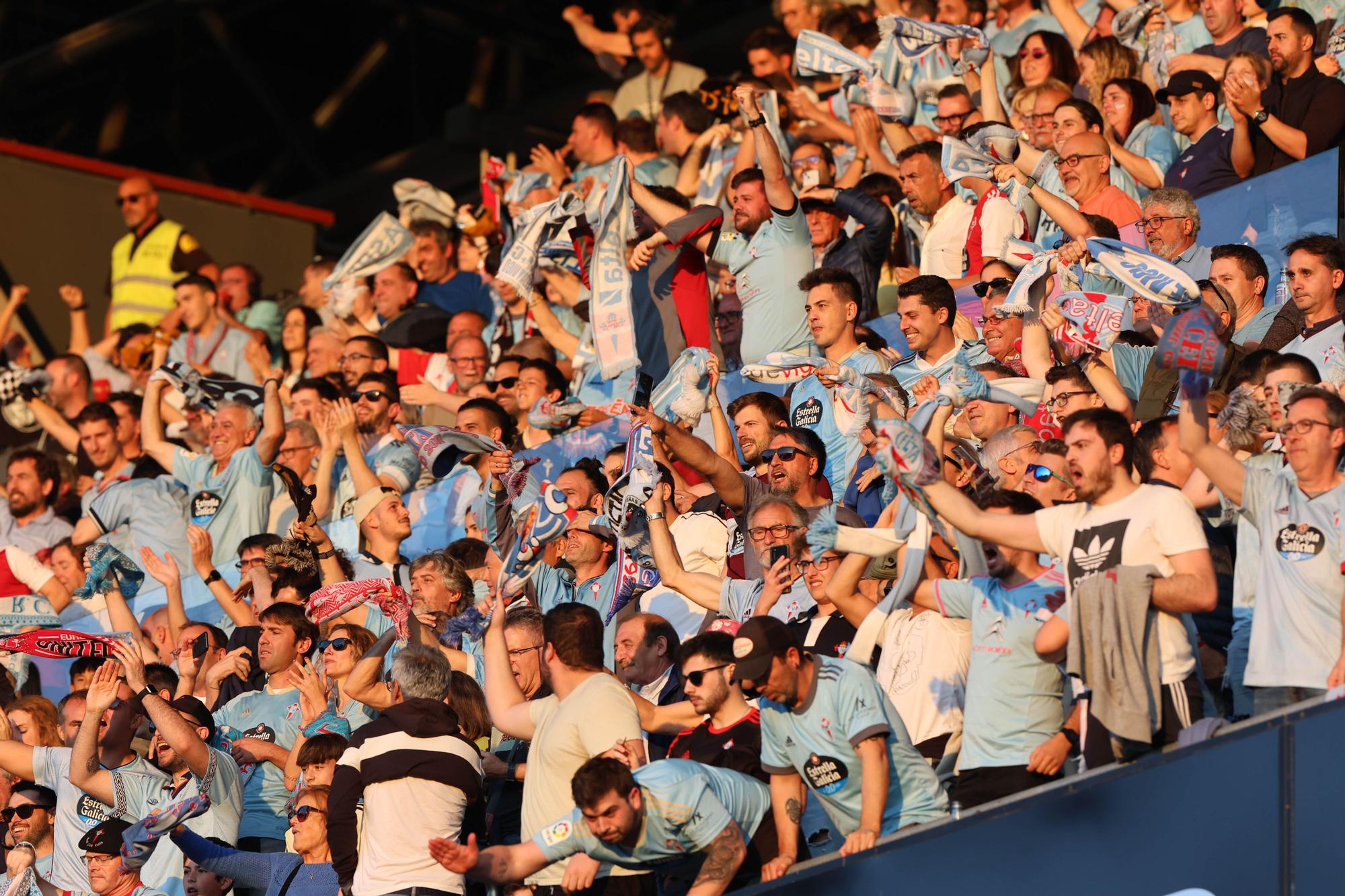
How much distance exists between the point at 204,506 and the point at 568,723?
15.7ft

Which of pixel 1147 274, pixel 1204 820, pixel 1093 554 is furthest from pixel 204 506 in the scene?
pixel 1204 820

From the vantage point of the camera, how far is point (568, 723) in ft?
20.9

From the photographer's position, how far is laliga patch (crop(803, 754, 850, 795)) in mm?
6027

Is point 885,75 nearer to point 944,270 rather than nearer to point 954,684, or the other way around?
point 944,270

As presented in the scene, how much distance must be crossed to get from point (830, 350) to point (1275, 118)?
6.76ft

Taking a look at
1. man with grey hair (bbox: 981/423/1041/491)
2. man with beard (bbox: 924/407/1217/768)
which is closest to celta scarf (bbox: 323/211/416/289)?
man with grey hair (bbox: 981/423/1041/491)

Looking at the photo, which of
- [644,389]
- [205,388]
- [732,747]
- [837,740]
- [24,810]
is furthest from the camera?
[205,388]

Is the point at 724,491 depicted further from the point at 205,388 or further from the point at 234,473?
the point at 205,388

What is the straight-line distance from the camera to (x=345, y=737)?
7.68 m

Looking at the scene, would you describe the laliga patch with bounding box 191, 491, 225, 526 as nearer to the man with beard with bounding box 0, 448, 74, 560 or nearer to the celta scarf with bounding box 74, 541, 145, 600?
the celta scarf with bounding box 74, 541, 145, 600

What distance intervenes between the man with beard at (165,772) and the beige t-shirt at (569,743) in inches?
65.3

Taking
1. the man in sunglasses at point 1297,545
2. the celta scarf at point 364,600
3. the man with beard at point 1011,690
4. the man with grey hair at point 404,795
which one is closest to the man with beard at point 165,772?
the celta scarf at point 364,600

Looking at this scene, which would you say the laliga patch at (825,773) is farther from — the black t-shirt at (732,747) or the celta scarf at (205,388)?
the celta scarf at (205,388)

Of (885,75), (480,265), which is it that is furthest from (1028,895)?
(480,265)
